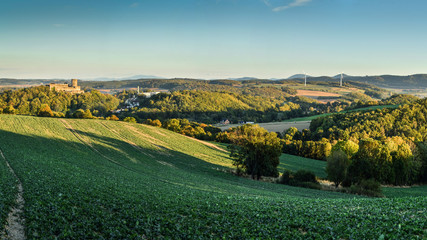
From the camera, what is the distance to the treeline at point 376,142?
60.8 metres

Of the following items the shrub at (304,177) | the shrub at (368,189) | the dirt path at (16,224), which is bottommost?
the shrub at (304,177)

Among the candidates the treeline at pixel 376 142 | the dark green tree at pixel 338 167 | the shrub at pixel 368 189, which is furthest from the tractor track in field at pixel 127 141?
the treeline at pixel 376 142

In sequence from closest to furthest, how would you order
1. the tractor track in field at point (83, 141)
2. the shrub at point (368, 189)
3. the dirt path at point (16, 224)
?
the dirt path at point (16, 224) → the shrub at point (368, 189) → the tractor track in field at point (83, 141)

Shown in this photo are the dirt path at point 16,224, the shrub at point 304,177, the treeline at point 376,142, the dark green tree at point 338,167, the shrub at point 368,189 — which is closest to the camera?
the dirt path at point 16,224

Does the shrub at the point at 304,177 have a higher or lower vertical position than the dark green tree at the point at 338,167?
lower

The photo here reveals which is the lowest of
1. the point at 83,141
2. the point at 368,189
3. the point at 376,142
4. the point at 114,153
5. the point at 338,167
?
the point at 368,189

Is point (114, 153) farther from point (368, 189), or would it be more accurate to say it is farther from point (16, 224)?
point (368, 189)

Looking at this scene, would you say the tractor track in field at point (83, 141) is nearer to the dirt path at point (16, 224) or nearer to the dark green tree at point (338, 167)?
the dirt path at point (16, 224)

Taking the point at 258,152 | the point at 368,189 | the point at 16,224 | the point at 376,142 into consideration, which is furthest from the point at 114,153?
the point at 376,142

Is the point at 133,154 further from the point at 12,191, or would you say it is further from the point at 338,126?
the point at 338,126

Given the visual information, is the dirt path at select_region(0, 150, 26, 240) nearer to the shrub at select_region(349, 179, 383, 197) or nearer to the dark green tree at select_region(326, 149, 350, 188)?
the shrub at select_region(349, 179, 383, 197)

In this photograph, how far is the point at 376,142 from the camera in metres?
63.5

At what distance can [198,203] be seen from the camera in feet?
62.4

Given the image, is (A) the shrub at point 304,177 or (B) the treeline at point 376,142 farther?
(B) the treeline at point 376,142
